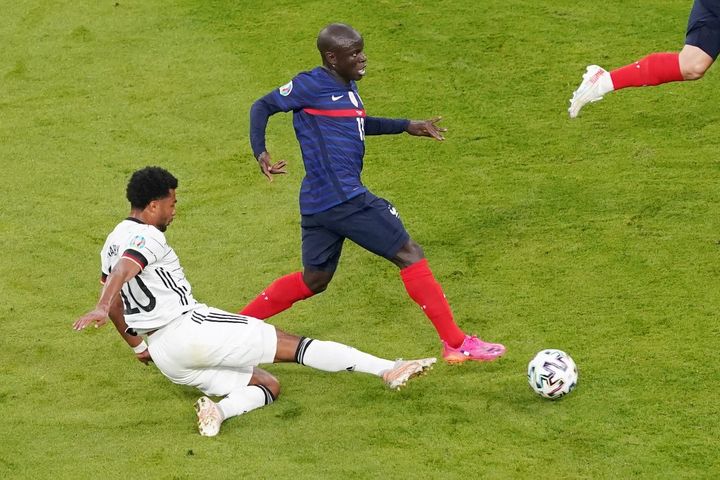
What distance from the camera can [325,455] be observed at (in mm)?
6660

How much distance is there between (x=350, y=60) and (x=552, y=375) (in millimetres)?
2289

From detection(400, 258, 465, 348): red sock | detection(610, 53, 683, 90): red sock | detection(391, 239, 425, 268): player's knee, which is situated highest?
detection(610, 53, 683, 90): red sock

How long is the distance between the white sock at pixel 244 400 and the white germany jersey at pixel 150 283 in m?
0.59

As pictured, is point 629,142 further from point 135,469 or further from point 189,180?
point 135,469

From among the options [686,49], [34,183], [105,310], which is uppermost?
[686,49]

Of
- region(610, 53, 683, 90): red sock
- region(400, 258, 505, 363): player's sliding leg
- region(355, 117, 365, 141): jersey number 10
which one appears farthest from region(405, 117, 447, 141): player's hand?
region(610, 53, 683, 90): red sock

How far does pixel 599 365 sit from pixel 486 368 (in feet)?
2.30

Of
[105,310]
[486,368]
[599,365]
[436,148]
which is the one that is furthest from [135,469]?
[436,148]

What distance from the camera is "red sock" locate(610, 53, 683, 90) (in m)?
8.43

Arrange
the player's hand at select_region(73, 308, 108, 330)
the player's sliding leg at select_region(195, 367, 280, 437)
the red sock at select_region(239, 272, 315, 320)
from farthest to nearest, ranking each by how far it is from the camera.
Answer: the red sock at select_region(239, 272, 315, 320)
the player's sliding leg at select_region(195, 367, 280, 437)
the player's hand at select_region(73, 308, 108, 330)

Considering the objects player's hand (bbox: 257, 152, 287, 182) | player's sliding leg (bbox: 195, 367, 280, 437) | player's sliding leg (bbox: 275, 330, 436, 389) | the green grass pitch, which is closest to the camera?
the green grass pitch

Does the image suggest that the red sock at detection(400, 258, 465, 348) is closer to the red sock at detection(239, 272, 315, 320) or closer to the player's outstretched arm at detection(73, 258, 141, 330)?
the red sock at detection(239, 272, 315, 320)

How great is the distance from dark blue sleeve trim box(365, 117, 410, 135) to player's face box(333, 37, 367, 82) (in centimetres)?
46

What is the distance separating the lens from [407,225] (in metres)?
9.73
